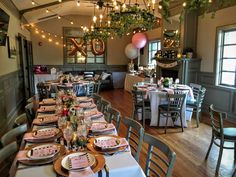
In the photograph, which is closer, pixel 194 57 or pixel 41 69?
pixel 194 57

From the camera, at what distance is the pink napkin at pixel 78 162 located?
1.47 m

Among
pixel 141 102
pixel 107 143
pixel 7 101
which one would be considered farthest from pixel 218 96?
pixel 7 101

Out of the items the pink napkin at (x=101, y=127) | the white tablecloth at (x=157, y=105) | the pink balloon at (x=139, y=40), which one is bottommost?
the white tablecloth at (x=157, y=105)

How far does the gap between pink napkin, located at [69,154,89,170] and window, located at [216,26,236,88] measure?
4.81 meters

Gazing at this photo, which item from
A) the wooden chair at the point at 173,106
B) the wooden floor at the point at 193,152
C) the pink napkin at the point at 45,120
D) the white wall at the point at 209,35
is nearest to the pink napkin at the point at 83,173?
the pink napkin at the point at 45,120

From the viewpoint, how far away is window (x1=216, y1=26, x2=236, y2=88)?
17.7ft

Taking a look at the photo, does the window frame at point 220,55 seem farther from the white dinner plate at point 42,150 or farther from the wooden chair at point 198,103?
the white dinner plate at point 42,150

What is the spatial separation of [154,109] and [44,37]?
7624 millimetres

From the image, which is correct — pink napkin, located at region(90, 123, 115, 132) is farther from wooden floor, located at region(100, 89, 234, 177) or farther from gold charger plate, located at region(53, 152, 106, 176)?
wooden floor, located at region(100, 89, 234, 177)

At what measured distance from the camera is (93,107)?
3121mm

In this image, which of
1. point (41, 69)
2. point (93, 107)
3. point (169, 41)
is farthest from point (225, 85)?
point (41, 69)

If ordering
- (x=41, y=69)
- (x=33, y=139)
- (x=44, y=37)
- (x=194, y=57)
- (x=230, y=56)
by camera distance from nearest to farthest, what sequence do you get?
(x=33, y=139)
(x=230, y=56)
(x=194, y=57)
(x=41, y=69)
(x=44, y=37)

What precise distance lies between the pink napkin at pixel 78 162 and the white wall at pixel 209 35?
204 inches

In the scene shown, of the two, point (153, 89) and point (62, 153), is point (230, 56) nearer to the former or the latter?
point (153, 89)
